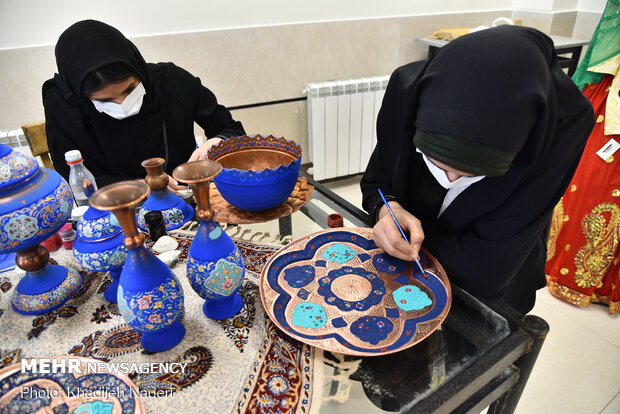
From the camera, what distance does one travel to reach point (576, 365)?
1.49m

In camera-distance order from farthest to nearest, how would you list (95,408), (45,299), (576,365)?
(576,365) < (45,299) < (95,408)

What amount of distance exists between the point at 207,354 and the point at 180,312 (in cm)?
10

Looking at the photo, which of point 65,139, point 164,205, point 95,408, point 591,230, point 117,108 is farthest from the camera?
point 591,230

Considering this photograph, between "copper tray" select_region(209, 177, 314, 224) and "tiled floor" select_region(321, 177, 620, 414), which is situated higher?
"copper tray" select_region(209, 177, 314, 224)

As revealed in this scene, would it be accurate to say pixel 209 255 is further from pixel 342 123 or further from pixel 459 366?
pixel 342 123

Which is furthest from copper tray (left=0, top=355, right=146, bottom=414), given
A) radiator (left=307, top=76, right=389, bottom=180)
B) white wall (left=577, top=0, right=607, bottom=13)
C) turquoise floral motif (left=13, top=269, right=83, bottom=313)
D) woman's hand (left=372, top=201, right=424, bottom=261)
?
white wall (left=577, top=0, right=607, bottom=13)

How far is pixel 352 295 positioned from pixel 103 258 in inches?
20.6

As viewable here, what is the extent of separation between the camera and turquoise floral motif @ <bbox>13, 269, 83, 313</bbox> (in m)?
0.80

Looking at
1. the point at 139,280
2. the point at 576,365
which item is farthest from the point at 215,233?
the point at 576,365

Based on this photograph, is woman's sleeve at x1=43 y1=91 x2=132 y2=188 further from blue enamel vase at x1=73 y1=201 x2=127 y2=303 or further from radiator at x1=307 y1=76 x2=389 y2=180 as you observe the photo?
radiator at x1=307 y1=76 x2=389 y2=180

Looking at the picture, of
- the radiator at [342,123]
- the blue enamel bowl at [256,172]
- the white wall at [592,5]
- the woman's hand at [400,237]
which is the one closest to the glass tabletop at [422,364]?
the woman's hand at [400,237]

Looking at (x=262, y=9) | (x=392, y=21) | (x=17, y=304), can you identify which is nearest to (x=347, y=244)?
(x=17, y=304)

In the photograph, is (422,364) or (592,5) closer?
(422,364)

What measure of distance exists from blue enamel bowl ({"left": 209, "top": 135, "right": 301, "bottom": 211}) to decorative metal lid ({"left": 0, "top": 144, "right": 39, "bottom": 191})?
0.40 meters
